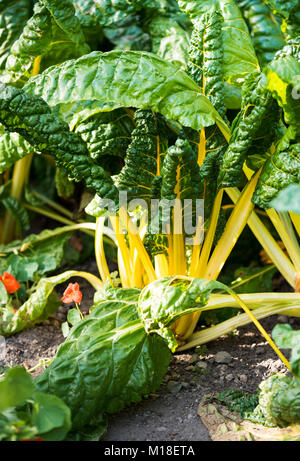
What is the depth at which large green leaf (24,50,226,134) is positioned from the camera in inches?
59.9

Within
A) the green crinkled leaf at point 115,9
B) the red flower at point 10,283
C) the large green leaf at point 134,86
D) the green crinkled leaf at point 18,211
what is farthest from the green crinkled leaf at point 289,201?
the green crinkled leaf at point 18,211

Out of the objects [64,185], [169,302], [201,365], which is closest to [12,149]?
[64,185]

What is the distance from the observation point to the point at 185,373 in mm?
1713

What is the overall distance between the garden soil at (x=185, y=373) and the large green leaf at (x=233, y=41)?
0.96 metres

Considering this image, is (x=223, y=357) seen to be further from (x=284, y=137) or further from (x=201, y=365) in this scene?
(x=284, y=137)

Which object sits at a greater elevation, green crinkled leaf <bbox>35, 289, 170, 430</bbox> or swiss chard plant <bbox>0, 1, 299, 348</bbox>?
swiss chard plant <bbox>0, 1, 299, 348</bbox>

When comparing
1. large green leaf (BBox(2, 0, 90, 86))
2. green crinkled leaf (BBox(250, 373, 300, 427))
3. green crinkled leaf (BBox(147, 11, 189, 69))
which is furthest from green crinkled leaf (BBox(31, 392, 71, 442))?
green crinkled leaf (BBox(147, 11, 189, 69))

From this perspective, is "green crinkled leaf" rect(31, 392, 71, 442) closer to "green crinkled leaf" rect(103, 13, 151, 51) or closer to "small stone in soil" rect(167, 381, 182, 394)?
"small stone in soil" rect(167, 381, 182, 394)

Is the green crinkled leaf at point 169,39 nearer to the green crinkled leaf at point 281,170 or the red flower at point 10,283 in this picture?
the green crinkled leaf at point 281,170

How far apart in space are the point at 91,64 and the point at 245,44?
0.64 metres

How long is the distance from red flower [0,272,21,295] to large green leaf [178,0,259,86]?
1136mm

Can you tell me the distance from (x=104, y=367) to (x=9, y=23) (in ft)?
5.84

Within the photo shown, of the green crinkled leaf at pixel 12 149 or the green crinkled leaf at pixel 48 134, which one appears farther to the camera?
the green crinkled leaf at pixel 12 149

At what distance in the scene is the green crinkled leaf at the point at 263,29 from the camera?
2.19m
